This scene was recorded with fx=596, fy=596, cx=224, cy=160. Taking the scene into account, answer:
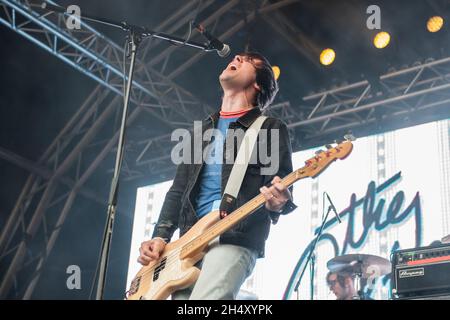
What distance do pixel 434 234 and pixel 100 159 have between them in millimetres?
4751

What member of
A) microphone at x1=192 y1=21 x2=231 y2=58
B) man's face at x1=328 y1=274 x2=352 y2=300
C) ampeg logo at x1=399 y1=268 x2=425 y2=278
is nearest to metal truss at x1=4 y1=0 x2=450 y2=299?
man's face at x1=328 y1=274 x2=352 y2=300

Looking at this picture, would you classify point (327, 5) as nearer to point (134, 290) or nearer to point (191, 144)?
point (191, 144)

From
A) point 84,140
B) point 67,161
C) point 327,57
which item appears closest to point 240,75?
point 327,57

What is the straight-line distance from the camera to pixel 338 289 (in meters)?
6.24

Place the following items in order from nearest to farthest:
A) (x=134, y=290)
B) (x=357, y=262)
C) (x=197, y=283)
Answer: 1. (x=197, y=283)
2. (x=134, y=290)
3. (x=357, y=262)

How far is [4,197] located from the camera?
27.1ft

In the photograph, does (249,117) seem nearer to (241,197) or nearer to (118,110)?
(241,197)

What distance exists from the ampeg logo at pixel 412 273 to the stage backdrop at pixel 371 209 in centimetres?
198

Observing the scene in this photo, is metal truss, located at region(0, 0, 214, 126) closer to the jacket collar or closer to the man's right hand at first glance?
the jacket collar

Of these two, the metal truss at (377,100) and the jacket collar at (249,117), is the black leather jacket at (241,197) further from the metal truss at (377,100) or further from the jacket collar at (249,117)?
the metal truss at (377,100)

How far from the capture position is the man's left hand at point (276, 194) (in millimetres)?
2422

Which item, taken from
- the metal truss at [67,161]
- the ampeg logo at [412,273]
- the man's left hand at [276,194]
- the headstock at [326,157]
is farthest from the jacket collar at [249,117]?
the metal truss at [67,161]

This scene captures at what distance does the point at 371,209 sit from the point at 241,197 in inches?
177

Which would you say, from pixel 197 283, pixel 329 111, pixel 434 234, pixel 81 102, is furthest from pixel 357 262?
pixel 81 102
